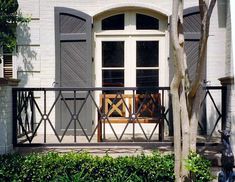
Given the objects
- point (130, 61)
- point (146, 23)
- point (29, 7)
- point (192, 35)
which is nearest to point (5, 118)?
point (29, 7)

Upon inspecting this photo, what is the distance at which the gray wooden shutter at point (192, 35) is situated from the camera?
7270 millimetres

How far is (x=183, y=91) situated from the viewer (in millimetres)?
4195

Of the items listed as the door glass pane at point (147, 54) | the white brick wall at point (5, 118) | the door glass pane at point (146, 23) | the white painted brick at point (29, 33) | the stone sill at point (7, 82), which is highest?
the door glass pane at point (146, 23)

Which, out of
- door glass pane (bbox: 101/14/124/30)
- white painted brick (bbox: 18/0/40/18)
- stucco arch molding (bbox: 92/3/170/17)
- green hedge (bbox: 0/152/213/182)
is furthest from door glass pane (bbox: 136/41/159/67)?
green hedge (bbox: 0/152/213/182)

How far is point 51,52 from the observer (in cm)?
741

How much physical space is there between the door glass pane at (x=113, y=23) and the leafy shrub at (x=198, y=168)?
13.6ft

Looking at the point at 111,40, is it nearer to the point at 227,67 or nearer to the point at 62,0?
the point at 62,0

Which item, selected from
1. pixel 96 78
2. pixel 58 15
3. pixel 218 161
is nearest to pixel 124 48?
pixel 96 78

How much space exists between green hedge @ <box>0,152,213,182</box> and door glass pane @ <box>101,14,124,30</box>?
3824 mm

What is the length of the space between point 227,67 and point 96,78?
2.84m

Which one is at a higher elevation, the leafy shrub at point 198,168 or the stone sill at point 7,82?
the stone sill at point 7,82

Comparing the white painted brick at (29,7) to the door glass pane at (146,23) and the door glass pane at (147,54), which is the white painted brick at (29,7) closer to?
the door glass pane at (146,23)

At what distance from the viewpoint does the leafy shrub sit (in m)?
4.05

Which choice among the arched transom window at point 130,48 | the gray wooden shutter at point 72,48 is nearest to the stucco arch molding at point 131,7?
the arched transom window at point 130,48
